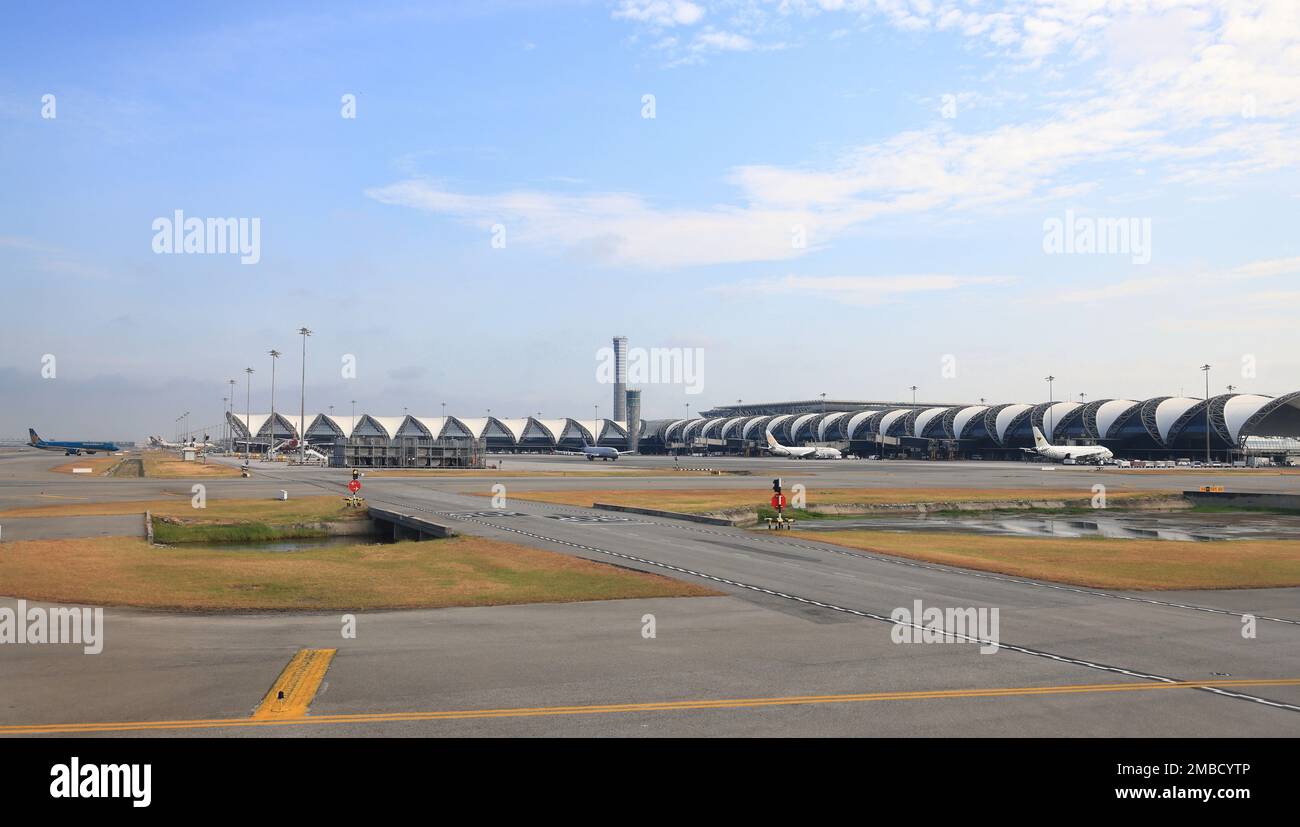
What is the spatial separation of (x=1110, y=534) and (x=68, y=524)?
45134 mm

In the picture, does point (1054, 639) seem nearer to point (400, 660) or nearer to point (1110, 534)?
point (400, 660)

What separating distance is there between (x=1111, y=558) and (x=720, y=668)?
21162 mm

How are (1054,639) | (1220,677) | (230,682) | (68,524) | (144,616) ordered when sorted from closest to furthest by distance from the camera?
(230,682) → (1220,677) → (1054,639) → (144,616) → (68,524)

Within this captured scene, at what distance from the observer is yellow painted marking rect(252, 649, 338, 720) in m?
10.9

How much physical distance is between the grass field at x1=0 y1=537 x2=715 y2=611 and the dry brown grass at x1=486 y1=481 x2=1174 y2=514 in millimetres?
21657

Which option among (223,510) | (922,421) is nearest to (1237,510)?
(223,510)

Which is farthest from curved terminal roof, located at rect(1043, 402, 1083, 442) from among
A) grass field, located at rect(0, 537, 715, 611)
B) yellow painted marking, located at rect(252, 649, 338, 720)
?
yellow painted marking, located at rect(252, 649, 338, 720)

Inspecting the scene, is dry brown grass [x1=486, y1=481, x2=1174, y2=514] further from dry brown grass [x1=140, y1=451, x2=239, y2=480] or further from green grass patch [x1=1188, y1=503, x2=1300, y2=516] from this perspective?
dry brown grass [x1=140, y1=451, x2=239, y2=480]

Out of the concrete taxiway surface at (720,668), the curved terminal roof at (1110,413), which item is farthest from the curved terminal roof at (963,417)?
the concrete taxiway surface at (720,668)

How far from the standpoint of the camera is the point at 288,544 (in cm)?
4134

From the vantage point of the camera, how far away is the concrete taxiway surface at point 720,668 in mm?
10734

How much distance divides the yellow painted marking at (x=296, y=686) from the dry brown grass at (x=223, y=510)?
31624mm
